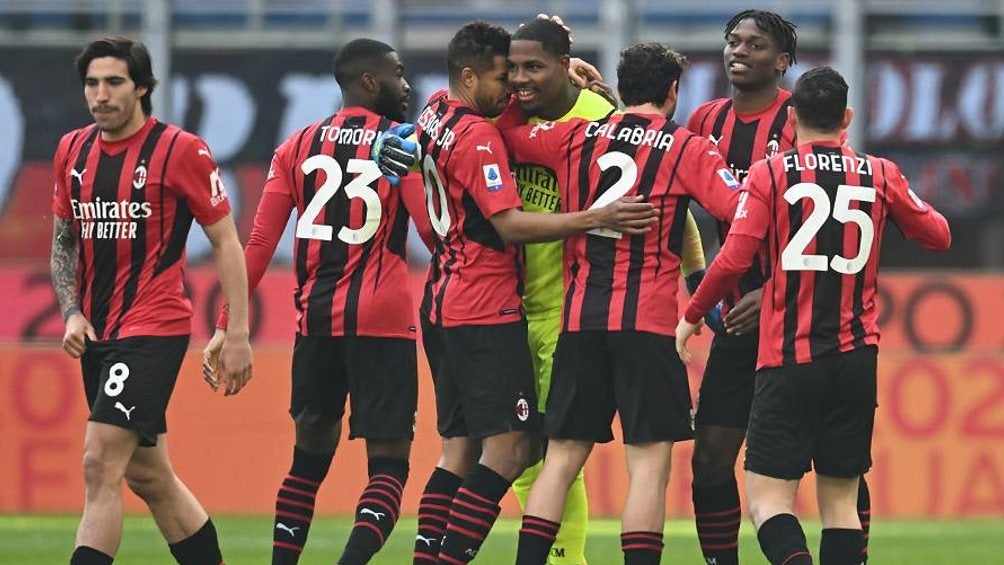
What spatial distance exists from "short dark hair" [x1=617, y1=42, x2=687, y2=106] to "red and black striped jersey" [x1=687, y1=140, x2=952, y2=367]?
48 centimetres

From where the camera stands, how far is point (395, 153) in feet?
24.4

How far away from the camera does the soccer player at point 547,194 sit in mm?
7180

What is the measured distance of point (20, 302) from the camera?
16062mm

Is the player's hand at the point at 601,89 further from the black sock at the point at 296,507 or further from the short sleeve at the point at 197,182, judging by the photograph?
the black sock at the point at 296,507

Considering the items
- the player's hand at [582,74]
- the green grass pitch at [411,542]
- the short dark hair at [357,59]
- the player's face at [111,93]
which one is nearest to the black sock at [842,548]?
the player's hand at [582,74]

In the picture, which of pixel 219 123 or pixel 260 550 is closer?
pixel 260 550

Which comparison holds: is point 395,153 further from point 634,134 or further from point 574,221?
point 634,134

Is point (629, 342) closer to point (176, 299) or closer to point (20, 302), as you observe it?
point (176, 299)

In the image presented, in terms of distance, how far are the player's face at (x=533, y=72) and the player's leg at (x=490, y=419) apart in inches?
32.9

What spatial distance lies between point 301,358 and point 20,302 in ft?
28.8

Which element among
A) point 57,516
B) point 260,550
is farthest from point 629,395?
point 57,516

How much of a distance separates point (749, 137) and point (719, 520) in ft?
4.85

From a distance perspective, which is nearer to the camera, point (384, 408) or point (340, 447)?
point (384, 408)

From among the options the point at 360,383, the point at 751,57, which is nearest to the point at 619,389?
the point at 360,383
